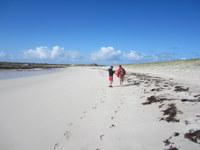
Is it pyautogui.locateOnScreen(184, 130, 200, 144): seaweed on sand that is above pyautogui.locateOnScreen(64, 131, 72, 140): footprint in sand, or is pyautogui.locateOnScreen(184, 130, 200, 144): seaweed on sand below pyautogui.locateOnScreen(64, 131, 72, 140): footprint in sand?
above

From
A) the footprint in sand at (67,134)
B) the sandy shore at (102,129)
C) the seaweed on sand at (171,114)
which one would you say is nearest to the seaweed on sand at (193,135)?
the sandy shore at (102,129)

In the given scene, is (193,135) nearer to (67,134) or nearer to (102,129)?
(102,129)

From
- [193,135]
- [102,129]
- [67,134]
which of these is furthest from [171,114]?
[67,134]

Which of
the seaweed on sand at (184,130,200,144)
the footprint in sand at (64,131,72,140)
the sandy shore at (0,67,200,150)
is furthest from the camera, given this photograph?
the footprint in sand at (64,131,72,140)

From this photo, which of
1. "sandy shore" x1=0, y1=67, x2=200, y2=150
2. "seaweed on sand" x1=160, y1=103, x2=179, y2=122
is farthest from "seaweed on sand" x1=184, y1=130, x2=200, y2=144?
"seaweed on sand" x1=160, y1=103, x2=179, y2=122

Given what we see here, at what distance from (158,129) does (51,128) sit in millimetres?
3847

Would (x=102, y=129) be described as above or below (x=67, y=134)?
above

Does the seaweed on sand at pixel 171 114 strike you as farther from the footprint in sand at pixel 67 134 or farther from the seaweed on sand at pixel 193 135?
the footprint in sand at pixel 67 134

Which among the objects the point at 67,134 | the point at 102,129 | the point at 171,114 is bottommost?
the point at 67,134

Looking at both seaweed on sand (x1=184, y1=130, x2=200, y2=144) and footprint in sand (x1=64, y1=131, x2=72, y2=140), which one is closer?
seaweed on sand (x1=184, y1=130, x2=200, y2=144)

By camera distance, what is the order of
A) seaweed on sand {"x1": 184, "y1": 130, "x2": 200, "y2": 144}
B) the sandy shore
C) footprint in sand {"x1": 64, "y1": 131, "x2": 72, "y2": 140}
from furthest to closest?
footprint in sand {"x1": 64, "y1": 131, "x2": 72, "y2": 140} → the sandy shore → seaweed on sand {"x1": 184, "y1": 130, "x2": 200, "y2": 144}

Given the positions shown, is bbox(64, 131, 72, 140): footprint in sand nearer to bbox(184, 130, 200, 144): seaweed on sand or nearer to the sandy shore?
the sandy shore

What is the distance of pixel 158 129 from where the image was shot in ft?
13.6

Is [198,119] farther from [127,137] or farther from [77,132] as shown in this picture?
[77,132]
